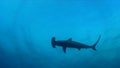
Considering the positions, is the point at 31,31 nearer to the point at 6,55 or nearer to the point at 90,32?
the point at 90,32

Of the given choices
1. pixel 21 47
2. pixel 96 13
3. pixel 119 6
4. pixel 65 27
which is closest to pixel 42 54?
pixel 21 47

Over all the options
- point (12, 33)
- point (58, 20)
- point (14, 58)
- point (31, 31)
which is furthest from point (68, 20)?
point (14, 58)

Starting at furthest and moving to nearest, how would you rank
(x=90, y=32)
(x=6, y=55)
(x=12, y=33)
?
(x=6, y=55) < (x=12, y=33) < (x=90, y=32)

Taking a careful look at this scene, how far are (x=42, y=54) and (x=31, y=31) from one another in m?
4.74

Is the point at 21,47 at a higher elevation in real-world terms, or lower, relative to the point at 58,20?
higher

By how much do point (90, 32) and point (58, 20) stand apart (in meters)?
3.25

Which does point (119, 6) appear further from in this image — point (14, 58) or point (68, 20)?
point (14, 58)

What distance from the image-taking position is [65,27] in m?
18.1

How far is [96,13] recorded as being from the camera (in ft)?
53.5

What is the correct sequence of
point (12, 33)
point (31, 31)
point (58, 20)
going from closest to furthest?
point (58, 20)
point (31, 31)
point (12, 33)

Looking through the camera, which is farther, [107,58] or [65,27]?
[107,58]

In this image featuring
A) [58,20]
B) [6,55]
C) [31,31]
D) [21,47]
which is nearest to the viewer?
[58,20]

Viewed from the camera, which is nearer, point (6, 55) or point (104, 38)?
point (104, 38)

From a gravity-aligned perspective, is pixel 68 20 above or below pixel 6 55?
below
